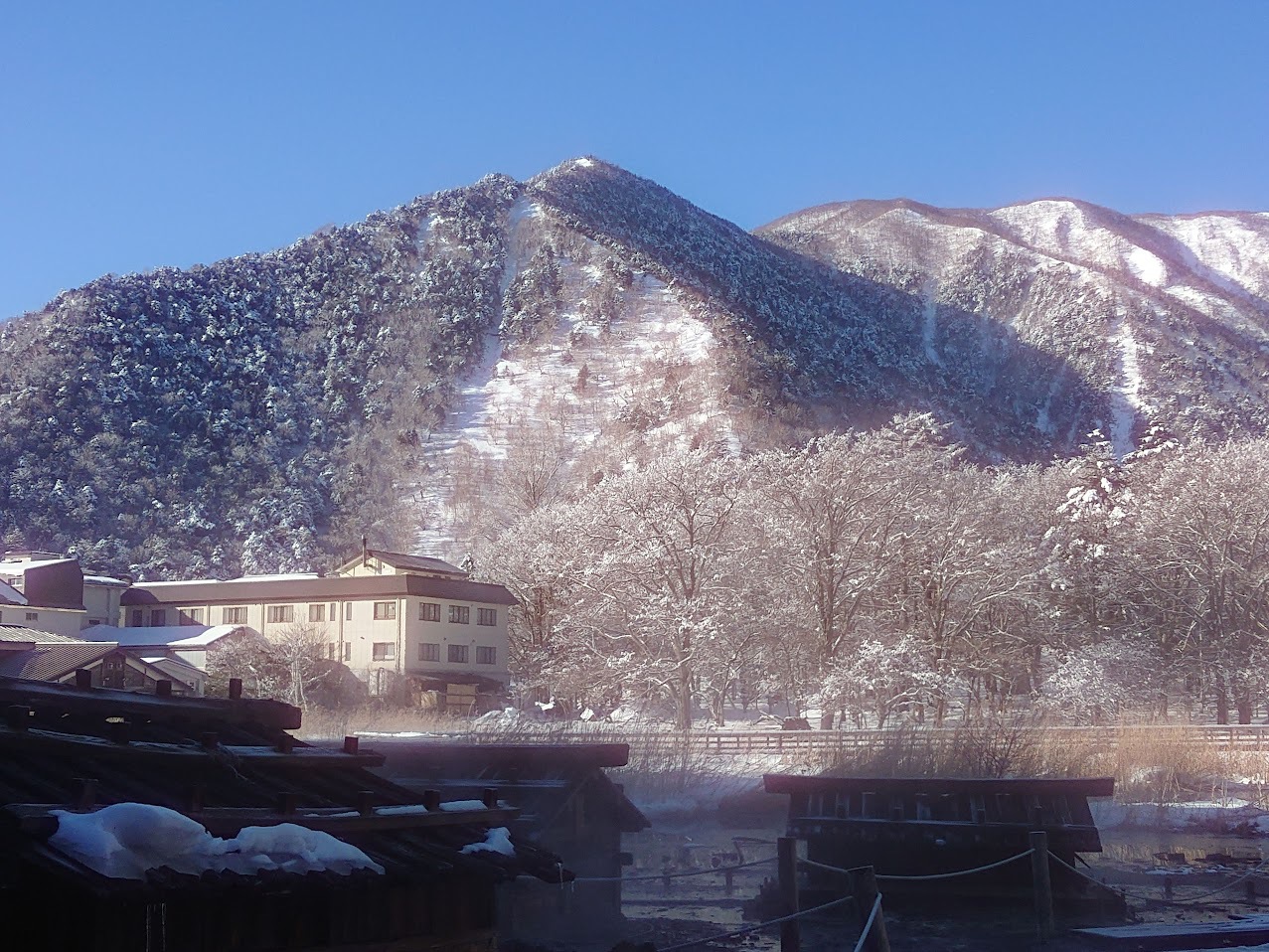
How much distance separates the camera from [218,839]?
692 centimetres

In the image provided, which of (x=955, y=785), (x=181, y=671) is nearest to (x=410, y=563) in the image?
(x=181, y=671)

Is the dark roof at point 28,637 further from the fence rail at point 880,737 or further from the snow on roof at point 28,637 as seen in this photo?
the fence rail at point 880,737

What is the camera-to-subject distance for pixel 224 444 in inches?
5044

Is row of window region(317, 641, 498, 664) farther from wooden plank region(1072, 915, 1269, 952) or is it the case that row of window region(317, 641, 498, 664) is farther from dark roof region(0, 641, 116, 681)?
wooden plank region(1072, 915, 1269, 952)

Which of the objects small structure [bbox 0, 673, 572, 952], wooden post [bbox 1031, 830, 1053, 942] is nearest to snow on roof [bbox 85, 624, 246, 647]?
wooden post [bbox 1031, 830, 1053, 942]

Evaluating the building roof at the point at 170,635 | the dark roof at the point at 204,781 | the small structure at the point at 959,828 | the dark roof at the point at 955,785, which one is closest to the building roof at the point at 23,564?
the building roof at the point at 170,635

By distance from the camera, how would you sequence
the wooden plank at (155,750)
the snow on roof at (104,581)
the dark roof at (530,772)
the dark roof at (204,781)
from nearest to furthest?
1. the dark roof at (204,781)
2. the wooden plank at (155,750)
3. the dark roof at (530,772)
4. the snow on roof at (104,581)

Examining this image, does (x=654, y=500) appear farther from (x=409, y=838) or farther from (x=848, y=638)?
(x=409, y=838)

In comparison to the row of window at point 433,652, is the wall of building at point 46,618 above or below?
above

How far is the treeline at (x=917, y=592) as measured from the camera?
4569 centimetres

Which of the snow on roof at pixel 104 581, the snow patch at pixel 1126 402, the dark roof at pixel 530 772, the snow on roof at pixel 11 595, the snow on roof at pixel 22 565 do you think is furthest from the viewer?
the snow patch at pixel 1126 402

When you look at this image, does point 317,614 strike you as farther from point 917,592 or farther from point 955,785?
point 955,785

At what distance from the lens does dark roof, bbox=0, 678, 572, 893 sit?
23.8 feet

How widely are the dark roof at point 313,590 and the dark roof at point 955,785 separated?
1629 inches
